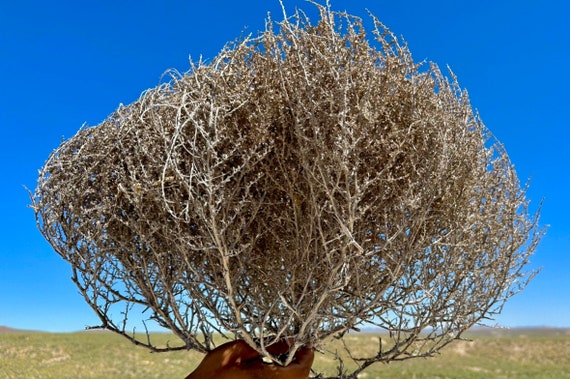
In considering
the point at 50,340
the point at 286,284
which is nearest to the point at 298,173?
the point at 286,284

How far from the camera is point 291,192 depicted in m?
7.06

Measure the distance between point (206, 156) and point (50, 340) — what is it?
3392cm

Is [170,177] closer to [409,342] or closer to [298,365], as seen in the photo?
[298,365]

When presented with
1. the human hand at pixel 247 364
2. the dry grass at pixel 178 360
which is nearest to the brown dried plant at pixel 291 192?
the human hand at pixel 247 364

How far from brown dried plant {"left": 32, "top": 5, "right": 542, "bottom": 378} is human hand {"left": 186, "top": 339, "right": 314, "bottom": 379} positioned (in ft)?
0.91

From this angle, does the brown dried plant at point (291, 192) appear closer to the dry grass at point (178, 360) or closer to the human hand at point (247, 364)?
the human hand at point (247, 364)

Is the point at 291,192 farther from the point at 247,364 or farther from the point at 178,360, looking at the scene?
the point at 178,360

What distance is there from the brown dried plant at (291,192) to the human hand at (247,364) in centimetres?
28

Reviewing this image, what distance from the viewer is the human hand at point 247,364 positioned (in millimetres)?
8492

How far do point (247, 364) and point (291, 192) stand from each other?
9.27ft

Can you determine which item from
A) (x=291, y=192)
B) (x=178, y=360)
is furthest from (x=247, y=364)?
(x=178, y=360)

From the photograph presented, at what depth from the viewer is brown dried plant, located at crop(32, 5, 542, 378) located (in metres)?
6.93

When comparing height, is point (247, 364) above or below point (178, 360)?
below

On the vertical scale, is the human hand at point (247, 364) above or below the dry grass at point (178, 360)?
below
